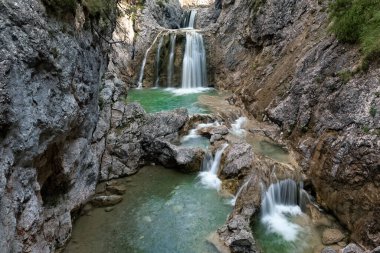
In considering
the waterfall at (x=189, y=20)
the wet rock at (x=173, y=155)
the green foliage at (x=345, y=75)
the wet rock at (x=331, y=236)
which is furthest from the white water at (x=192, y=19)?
the wet rock at (x=331, y=236)

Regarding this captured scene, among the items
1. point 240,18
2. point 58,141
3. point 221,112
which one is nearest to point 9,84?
point 58,141

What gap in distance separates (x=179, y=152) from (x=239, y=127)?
14.3ft

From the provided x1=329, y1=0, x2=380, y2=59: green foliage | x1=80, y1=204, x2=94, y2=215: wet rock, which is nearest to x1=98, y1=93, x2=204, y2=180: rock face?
x1=80, y1=204, x2=94, y2=215: wet rock

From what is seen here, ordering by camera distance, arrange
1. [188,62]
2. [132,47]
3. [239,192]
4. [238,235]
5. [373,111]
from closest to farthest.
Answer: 1. [238,235]
2. [373,111]
3. [239,192]
4. [188,62]
5. [132,47]

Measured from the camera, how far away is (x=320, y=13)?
16.6 metres

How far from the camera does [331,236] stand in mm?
9352

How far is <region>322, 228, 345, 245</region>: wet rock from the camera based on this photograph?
923cm

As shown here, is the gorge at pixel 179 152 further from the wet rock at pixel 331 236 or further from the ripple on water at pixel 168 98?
the ripple on water at pixel 168 98

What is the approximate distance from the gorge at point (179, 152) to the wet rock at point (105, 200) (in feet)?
0.11

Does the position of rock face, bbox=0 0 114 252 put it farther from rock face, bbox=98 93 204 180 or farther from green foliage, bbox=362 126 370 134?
green foliage, bbox=362 126 370 134

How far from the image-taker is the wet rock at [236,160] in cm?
1230

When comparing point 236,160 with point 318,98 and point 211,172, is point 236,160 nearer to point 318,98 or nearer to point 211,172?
point 211,172

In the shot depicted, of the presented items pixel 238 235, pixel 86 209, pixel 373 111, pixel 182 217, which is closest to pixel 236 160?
pixel 182 217

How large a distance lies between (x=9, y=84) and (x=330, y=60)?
1177cm
